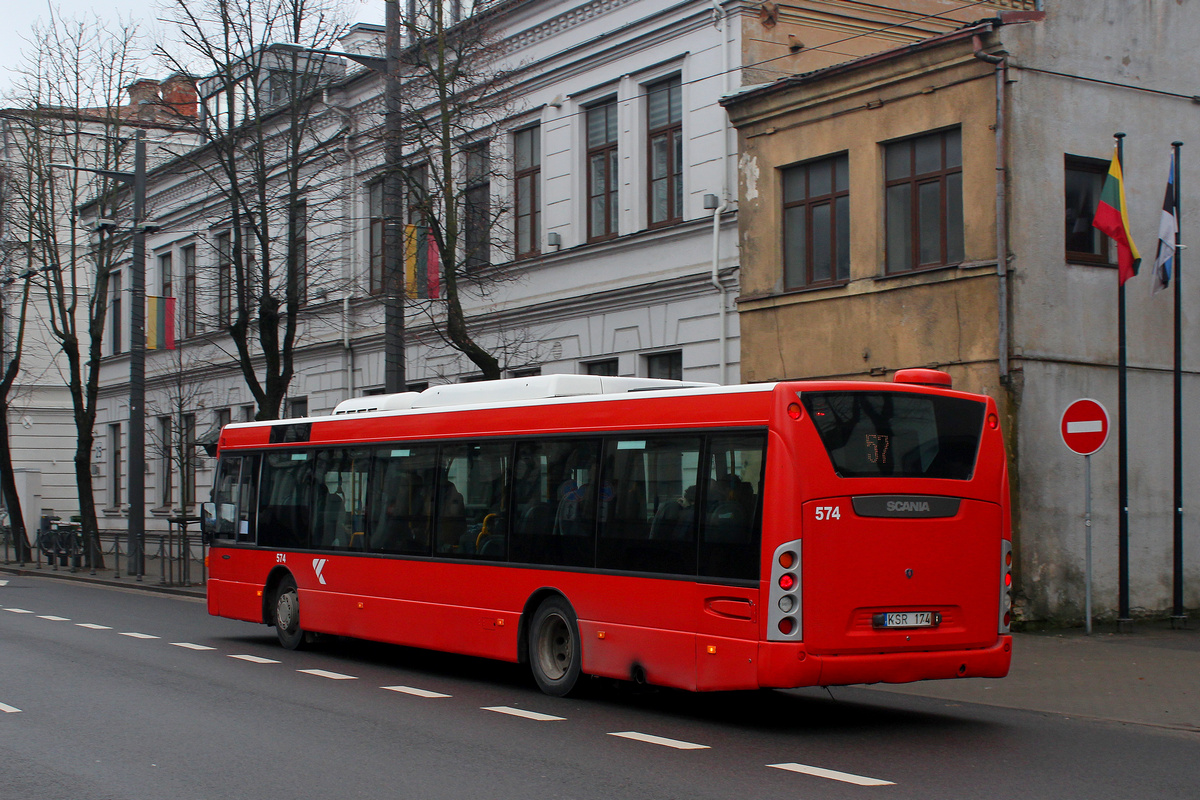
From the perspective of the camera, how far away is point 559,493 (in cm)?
1251

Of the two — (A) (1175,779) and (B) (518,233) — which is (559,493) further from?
(B) (518,233)

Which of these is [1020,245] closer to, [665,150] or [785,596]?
[665,150]

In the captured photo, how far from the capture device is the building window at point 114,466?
46812 mm

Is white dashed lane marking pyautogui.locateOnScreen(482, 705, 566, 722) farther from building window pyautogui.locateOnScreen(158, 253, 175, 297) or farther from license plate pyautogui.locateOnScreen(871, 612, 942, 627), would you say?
building window pyautogui.locateOnScreen(158, 253, 175, 297)

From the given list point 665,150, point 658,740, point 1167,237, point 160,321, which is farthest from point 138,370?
point 658,740

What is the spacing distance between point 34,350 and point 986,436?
49.0m

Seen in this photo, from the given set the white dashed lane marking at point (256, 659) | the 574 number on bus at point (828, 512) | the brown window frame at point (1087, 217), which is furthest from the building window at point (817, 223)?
the 574 number on bus at point (828, 512)

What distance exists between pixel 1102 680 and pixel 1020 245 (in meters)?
6.34

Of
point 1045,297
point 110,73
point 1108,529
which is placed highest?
point 110,73

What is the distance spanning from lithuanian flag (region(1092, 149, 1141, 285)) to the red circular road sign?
2.31 metres

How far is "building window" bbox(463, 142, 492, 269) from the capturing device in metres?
24.0

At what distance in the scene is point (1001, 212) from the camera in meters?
17.7

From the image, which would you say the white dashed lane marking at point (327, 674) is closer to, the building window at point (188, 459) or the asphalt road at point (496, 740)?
the asphalt road at point (496, 740)

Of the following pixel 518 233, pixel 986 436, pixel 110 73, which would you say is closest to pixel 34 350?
pixel 110 73
